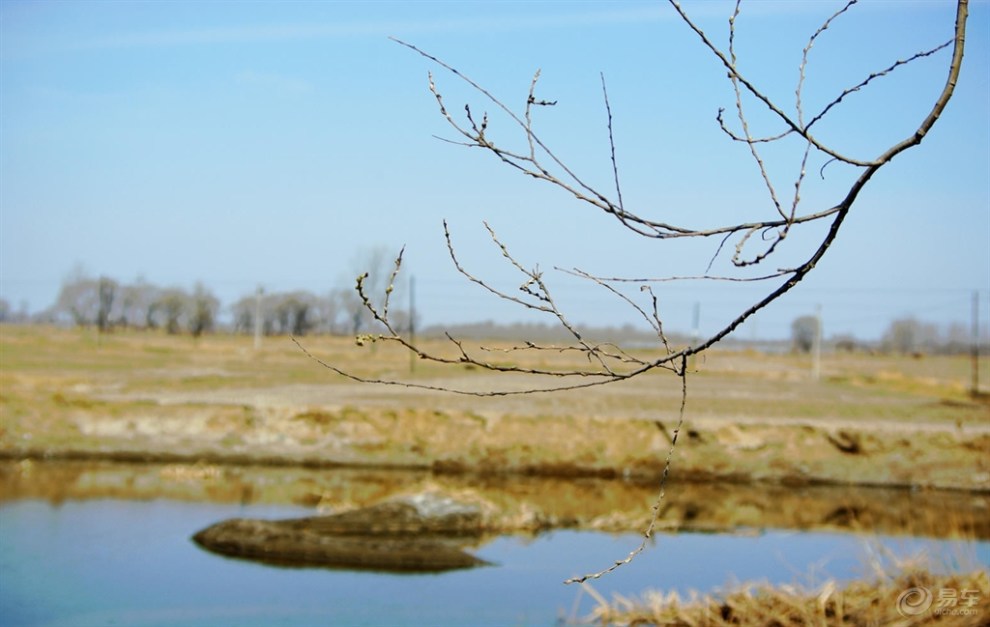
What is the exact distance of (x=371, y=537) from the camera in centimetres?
1032

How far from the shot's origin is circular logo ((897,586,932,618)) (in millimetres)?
6016

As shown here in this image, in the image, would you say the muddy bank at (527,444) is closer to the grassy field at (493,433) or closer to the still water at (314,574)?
the grassy field at (493,433)

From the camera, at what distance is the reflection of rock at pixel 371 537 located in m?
9.60

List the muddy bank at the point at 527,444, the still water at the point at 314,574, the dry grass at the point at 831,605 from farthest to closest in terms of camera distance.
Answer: the muddy bank at the point at 527,444, the still water at the point at 314,574, the dry grass at the point at 831,605

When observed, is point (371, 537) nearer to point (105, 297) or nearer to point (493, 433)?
point (493, 433)

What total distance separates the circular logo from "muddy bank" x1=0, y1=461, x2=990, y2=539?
15.2 feet

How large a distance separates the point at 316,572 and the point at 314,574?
0.18 feet

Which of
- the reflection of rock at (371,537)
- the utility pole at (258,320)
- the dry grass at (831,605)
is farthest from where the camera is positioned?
the utility pole at (258,320)

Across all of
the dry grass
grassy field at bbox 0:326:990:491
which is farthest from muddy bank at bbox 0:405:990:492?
the dry grass

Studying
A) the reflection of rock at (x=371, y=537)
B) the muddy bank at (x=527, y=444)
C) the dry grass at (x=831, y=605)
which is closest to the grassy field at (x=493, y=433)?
the muddy bank at (x=527, y=444)

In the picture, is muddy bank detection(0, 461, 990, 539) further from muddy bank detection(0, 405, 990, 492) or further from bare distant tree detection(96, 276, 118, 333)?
bare distant tree detection(96, 276, 118, 333)

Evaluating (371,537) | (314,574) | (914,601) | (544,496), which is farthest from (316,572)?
(914,601)

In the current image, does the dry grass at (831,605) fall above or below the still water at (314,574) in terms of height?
above

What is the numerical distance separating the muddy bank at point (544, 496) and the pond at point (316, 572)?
407 millimetres
